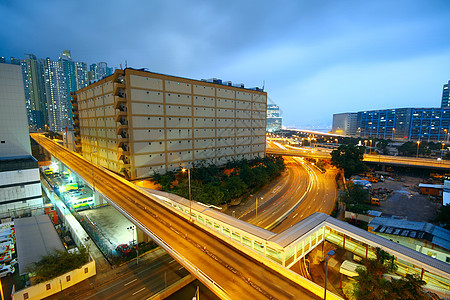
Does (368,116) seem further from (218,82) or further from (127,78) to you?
(127,78)

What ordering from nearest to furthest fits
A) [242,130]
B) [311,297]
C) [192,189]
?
[311,297], [192,189], [242,130]

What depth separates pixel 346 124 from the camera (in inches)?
7008

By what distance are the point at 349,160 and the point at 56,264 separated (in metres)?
60.6

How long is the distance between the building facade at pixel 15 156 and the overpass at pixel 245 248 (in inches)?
912

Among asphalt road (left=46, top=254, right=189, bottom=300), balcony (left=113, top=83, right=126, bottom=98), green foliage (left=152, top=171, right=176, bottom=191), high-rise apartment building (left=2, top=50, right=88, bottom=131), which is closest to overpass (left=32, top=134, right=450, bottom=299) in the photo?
asphalt road (left=46, top=254, right=189, bottom=300)

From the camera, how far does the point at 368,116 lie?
138 m

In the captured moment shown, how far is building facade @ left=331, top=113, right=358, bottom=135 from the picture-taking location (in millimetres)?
168125

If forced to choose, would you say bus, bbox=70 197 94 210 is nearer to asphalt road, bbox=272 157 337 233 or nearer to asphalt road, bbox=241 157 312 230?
asphalt road, bbox=241 157 312 230

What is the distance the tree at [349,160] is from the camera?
53.5 meters

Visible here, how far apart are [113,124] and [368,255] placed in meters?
47.3

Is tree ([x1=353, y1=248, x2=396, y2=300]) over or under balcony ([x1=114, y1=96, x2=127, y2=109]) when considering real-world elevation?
under

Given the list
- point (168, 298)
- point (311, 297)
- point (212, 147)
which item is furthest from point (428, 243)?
point (212, 147)

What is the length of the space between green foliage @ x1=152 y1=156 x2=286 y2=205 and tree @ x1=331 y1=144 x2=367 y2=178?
1755 centimetres

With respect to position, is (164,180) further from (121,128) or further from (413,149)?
(413,149)
